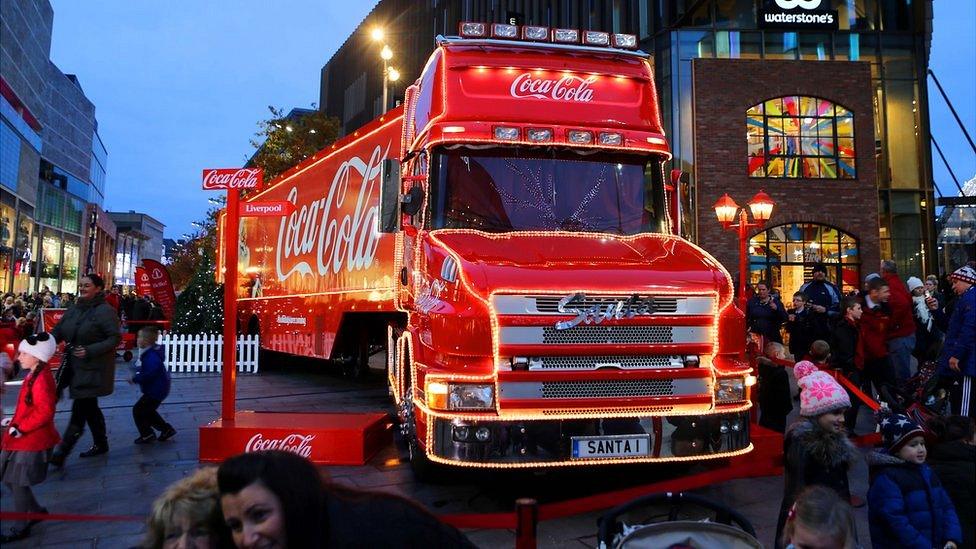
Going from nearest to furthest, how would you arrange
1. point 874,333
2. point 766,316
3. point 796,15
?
point 874,333, point 766,316, point 796,15

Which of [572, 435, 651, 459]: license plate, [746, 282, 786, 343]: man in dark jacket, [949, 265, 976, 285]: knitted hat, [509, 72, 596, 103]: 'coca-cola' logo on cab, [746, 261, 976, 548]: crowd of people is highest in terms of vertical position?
[509, 72, 596, 103]: 'coca-cola' logo on cab

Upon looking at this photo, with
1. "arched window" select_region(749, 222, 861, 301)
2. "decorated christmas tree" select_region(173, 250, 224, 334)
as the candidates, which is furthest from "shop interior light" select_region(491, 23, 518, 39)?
"arched window" select_region(749, 222, 861, 301)

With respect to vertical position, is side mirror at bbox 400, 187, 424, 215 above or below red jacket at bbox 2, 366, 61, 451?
above

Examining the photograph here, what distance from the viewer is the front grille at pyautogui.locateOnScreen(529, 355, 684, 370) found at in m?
4.81

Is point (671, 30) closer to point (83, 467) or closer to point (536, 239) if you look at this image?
point (536, 239)

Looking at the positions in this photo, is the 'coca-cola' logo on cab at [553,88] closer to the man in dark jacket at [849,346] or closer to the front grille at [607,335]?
the front grille at [607,335]

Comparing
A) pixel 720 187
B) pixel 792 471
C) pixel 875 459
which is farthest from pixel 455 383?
pixel 720 187

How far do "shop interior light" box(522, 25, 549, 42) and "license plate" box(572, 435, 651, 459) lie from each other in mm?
4172

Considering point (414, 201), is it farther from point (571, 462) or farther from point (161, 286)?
point (161, 286)

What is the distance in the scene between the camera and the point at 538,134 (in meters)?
6.12

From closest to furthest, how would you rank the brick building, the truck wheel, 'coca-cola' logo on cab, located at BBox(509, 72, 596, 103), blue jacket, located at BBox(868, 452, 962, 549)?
blue jacket, located at BBox(868, 452, 962, 549) → the truck wheel → 'coca-cola' logo on cab, located at BBox(509, 72, 596, 103) → the brick building

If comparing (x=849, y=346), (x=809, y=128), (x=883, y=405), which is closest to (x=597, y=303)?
(x=883, y=405)

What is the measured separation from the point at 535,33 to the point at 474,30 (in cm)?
63

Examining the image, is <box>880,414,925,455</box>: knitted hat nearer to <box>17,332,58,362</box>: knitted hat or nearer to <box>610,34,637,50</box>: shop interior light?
<box>610,34,637,50</box>: shop interior light
